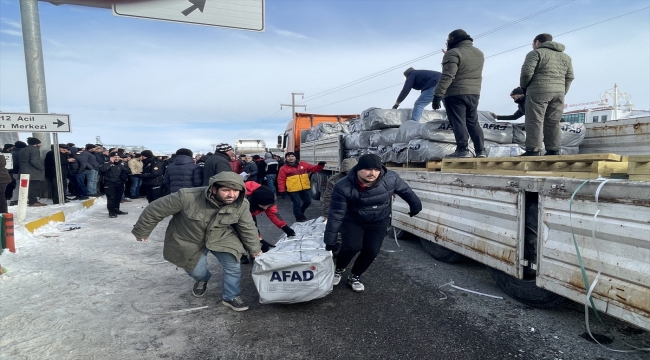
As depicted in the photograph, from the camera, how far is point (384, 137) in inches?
242

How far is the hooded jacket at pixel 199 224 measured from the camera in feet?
10.2

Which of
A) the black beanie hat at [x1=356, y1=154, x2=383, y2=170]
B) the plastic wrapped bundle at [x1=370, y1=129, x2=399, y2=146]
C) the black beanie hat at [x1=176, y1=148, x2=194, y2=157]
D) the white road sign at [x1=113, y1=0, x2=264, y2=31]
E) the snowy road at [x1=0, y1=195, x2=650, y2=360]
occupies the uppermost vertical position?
the white road sign at [x1=113, y1=0, x2=264, y2=31]

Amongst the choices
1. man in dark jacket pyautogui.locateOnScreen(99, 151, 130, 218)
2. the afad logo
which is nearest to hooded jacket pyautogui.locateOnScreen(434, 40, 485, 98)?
the afad logo

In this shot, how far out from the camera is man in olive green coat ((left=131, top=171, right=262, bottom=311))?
3.10 meters

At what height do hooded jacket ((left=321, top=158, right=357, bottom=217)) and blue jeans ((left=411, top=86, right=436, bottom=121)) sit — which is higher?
blue jeans ((left=411, top=86, right=436, bottom=121))

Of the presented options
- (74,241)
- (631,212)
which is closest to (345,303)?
(631,212)

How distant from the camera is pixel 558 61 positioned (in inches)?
155

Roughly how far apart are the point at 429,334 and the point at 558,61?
3329mm

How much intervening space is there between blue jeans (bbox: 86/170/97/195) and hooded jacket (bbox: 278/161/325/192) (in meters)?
6.59

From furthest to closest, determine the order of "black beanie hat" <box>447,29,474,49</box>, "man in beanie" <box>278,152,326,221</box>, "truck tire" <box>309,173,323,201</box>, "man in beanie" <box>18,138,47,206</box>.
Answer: "truck tire" <box>309,173,323,201</box> < "man in beanie" <box>18,138,47,206</box> < "man in beanie" <box>278,152,326,221</box> < "black beanie hat" <box>447,29,474,49</box>

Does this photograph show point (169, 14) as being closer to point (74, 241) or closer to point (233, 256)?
point (233, 256)

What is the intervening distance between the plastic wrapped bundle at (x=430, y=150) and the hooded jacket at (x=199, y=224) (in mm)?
2689

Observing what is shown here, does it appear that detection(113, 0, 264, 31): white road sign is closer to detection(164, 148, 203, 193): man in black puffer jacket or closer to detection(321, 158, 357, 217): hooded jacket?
detection(321, 158, 357, 217): hooded jacket

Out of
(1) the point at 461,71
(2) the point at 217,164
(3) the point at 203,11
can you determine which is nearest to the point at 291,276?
(2) the point at 217,164
